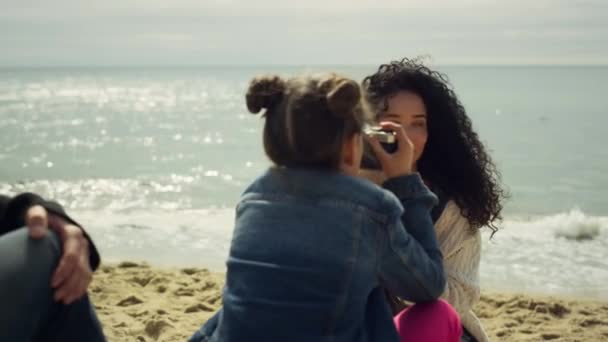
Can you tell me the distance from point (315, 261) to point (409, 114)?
126cm

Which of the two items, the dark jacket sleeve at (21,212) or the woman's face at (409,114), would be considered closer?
the dark jacket sleeve at (21,212)

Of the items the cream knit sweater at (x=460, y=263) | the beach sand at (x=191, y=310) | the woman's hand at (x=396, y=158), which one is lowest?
the beach sand at (x=191, y=310)

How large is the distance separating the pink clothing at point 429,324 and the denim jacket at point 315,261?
153 millimetres

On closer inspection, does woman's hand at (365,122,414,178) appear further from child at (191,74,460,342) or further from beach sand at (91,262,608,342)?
beach sand at (91,262,608,342)

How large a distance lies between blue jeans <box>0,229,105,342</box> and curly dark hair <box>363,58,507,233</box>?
1494 mm

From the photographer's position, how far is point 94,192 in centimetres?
1146

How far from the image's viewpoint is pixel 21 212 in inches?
90.3

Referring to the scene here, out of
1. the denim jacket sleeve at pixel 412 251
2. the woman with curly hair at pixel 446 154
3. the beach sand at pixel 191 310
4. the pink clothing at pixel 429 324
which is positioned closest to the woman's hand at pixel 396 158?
the denim jacket sleeve at pixel 412 251

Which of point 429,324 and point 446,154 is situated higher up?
point 446,154

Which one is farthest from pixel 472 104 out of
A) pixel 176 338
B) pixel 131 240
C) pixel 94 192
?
pixel 176 338

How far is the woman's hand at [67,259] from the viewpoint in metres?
2.06

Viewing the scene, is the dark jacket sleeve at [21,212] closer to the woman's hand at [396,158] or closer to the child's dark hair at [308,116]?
the child's dark hair at [308,116]

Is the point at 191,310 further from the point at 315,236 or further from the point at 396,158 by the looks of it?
the point at 315,236


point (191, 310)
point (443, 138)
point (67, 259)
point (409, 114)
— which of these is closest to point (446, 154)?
point (443, 138)
